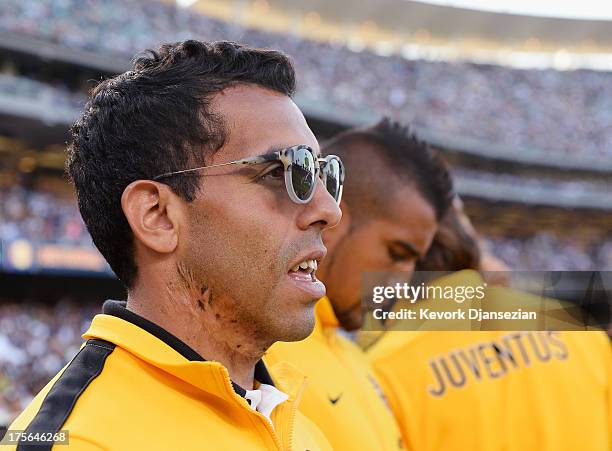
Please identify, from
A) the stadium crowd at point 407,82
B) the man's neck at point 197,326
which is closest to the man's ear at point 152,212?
the man's neck at point 197,326

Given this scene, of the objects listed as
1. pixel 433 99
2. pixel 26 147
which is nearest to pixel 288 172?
pixel 26 147

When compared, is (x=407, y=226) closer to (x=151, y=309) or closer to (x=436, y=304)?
(x=436, y=304)

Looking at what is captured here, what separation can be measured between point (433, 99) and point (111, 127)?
27.8 metres

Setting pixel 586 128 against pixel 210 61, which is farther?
pixel 586 128

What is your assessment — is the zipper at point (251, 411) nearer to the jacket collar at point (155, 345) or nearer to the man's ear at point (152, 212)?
the jacket collar at point (155, 345)

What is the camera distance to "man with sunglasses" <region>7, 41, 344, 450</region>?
4.62 feet

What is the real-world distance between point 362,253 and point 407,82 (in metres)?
26.8

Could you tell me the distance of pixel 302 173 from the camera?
4.84ft

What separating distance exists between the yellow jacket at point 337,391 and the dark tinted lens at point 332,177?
474 millimetres

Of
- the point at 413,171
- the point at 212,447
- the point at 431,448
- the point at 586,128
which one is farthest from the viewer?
the point at 586,128

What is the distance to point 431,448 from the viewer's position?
2594 millimetres

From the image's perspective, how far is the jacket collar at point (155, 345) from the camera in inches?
52.1

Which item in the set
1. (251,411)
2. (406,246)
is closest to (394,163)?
(406,246)

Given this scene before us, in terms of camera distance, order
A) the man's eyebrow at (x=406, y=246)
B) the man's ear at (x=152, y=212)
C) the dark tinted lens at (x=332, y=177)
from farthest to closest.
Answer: the man's eyebrow at (x=406, y=246) < the dark tinted lens at (x=332, y=177) < the man's ear at (x=152, y=212)
